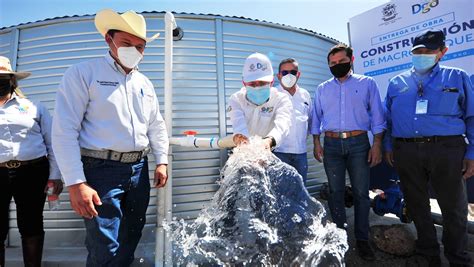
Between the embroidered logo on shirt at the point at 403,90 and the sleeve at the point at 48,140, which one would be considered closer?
the sleeve at the point at 48,140

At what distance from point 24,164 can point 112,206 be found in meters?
1.39

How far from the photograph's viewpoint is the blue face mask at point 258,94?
2887mm

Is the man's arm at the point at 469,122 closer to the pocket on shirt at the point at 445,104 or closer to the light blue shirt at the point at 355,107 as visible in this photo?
the pocket on shirt at the point at 445,104

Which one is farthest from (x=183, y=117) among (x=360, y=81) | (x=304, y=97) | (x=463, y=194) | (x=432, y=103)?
(x=463, y=194)

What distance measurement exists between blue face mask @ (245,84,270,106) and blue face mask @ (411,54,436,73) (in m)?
1.73

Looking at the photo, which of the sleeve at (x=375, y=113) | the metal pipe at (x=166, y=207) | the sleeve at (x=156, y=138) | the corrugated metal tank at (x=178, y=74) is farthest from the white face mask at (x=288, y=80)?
the sleeve at (x=156, y=138)

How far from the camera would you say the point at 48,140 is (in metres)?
3.08

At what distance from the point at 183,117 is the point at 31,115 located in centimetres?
189

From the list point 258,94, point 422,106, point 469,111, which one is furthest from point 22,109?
point 469,111

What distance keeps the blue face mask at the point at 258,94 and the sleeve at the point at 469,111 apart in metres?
2.11

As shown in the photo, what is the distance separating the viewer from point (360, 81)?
11.4 feet

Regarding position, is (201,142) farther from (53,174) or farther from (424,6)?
(424,6)

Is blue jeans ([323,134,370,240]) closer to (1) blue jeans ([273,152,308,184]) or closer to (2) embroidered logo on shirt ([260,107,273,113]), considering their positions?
(1) blue jeans ([273,152,308,184])

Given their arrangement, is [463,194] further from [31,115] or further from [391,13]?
[31,115]
